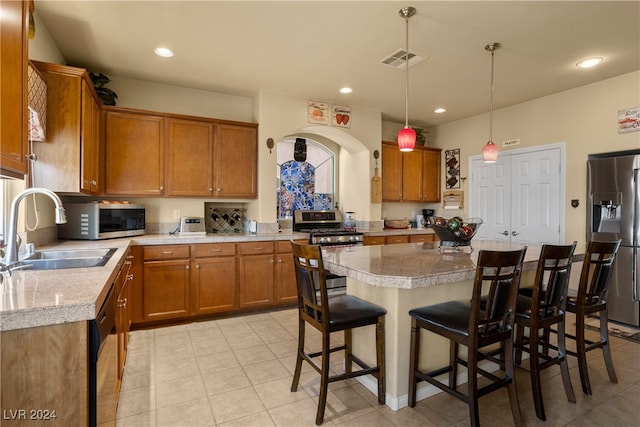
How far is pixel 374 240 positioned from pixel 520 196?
2060 mm

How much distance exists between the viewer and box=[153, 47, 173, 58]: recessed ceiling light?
10.2 ft

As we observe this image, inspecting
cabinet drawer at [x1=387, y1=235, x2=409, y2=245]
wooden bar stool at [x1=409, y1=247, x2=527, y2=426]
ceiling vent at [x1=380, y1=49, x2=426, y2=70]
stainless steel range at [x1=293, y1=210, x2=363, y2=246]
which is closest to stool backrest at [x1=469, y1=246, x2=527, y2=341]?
wooden bar stool at [x1=409, y1=247, x2=527, y2=426]

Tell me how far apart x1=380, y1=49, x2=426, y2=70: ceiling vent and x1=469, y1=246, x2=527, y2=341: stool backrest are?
2.22 metres

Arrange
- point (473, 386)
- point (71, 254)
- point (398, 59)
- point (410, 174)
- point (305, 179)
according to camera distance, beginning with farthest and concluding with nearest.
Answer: point (410, 174)
point (305, 179)
point (398, 59)
point (71, 254)
point (473, 386)

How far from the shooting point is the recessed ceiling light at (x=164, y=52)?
3102mm

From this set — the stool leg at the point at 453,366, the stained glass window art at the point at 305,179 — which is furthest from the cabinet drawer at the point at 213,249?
the stool leg at the point at 453,366

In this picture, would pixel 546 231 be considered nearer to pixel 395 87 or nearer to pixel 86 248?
pixel 395 87

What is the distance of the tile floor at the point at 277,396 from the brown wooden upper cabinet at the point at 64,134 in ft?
4.98

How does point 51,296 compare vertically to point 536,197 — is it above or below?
below

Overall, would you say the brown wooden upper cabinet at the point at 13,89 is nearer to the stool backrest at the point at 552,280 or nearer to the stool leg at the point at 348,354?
the stool leg at the point at 348,354

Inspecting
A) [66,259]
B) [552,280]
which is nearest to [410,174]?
[552,280]

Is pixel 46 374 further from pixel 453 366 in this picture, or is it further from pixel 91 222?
pixel 91 222

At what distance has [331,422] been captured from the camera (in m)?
1.93

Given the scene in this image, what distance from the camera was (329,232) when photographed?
442 cm
